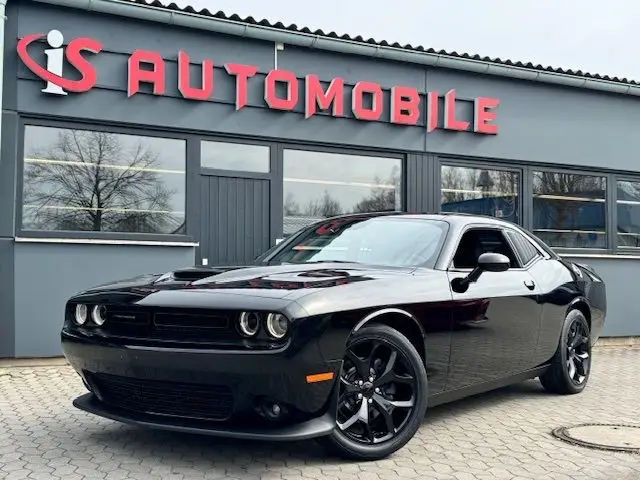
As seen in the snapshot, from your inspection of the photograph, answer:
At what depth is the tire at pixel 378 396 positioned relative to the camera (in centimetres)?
396

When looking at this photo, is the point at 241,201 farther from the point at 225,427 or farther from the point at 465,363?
the point at 225,427

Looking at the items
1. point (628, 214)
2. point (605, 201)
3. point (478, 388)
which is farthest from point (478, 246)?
point (628, 214)

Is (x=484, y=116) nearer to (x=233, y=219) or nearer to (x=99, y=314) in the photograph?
(x=233, y=219)

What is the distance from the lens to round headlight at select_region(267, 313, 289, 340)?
363 centimetres

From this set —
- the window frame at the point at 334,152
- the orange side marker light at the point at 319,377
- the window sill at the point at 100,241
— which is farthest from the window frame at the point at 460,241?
the window sill at the point at 100,241

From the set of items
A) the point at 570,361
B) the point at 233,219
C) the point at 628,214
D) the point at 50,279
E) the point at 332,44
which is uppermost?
the point at 332,44

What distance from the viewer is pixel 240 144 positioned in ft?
29.2

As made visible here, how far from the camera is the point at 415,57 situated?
977 cm

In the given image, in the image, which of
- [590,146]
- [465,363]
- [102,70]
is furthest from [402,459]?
[590,146]

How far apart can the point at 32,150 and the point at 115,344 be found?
457 centimetres

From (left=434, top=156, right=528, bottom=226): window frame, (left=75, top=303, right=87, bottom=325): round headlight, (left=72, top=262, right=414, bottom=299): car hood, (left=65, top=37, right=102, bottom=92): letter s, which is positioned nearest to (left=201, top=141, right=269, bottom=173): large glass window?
(left=65, top=37, right=102, bottom=92): letter s

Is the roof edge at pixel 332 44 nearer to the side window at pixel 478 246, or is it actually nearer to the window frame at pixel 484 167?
the window frame at pixel 484 167

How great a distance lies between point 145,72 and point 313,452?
5.44m

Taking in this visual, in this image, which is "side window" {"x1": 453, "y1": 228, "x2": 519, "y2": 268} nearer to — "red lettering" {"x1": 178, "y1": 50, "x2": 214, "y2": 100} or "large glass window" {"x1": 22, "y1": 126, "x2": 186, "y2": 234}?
"large glass window" {"x1": 22, "y1": 126, "x2": 186, "y2": 234}
